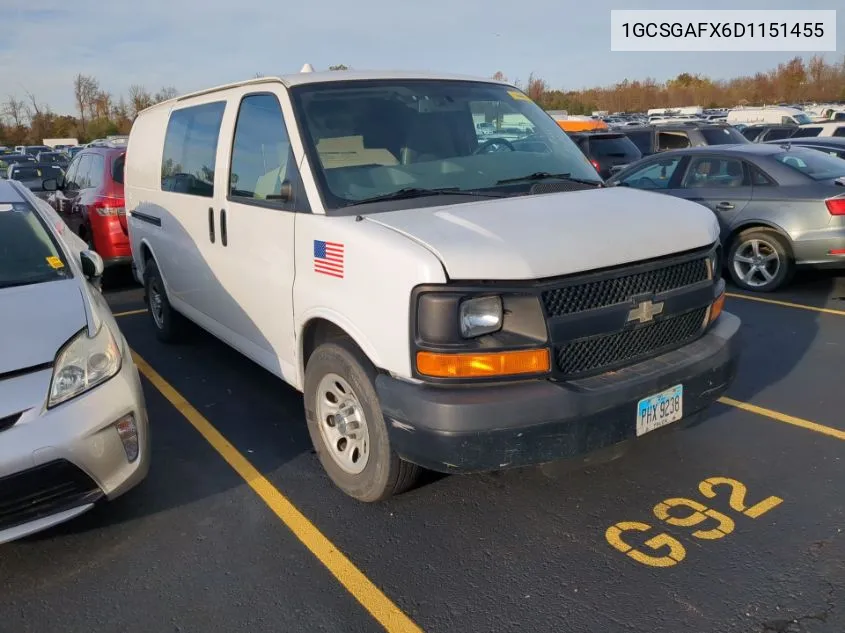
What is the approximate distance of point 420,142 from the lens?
3947 mm

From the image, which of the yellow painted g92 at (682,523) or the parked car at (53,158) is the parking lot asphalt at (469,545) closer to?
the yellow painted g92 at (682,523)

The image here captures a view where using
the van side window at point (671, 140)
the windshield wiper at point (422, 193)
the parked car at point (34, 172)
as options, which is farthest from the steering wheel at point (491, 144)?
the parked car at point (34, 172)

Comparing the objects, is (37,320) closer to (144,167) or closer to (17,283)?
(17,283)

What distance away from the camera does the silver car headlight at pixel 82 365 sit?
10.0ft

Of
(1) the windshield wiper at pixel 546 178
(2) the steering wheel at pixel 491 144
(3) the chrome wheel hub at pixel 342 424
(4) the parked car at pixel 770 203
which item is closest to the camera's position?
(3) the chrome wheel hub at pixel 342 424

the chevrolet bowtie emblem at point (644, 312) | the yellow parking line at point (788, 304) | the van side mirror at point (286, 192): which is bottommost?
the yellow parking line at point (788, 304)

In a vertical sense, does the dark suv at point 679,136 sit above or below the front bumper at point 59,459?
above

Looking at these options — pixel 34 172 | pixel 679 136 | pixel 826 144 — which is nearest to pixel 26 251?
pixel 826 144

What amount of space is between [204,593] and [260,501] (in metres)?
0.75

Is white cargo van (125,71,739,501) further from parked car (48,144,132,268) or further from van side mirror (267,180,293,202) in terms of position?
parked car (48,144,132,268)

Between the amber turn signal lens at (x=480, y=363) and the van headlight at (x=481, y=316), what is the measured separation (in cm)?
10

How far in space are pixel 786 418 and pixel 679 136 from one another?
12.2 m

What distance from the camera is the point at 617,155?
13.9 metres

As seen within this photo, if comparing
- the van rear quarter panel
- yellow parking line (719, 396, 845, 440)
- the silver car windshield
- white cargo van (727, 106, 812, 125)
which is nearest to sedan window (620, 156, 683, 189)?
yellow parking line (719, 396, 845, 440)
